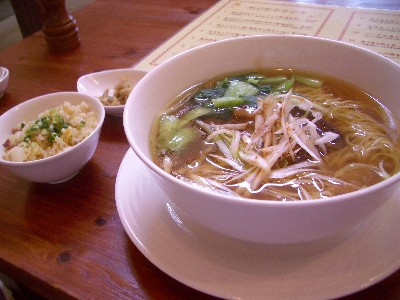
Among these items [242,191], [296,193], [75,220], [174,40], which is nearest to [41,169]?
[75,220]

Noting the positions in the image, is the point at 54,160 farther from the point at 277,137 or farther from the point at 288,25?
the point at 288,25

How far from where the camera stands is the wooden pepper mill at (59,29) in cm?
189

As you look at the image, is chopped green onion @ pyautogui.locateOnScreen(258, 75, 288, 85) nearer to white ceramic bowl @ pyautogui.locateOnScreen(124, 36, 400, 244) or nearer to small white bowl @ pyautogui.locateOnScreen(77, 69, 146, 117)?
white ceramic bowl @ pyautogui.locateOnScreen(124, 36, 400, 244)

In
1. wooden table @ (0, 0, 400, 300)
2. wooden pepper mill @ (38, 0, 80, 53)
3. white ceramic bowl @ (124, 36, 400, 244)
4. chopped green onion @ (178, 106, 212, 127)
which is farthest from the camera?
wooden pepper mill @ (38, 0, 80, 53)

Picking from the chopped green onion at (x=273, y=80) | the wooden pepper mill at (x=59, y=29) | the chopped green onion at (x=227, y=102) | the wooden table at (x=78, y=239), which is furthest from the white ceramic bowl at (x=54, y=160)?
the wooden pepper mill at (x=59, y=29)

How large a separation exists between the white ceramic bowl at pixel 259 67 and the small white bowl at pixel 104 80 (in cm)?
50

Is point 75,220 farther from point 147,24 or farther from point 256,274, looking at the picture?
point 147,24

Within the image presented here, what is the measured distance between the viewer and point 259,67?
3.78 ft

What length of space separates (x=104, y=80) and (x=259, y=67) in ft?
2.34

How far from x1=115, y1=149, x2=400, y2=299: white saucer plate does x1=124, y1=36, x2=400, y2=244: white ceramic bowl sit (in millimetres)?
43

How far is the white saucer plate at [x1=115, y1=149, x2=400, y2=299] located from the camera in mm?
624

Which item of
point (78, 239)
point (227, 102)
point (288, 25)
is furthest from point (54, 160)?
point (288, 25)

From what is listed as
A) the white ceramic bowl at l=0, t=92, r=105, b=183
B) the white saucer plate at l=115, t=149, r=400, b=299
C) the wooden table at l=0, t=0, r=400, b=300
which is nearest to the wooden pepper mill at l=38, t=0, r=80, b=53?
the wooden table at l=0, t=0, r=400, b=300

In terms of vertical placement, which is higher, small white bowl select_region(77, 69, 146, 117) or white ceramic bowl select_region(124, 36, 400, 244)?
white ceramic bowl select_region(124, 36, 400, 244)
